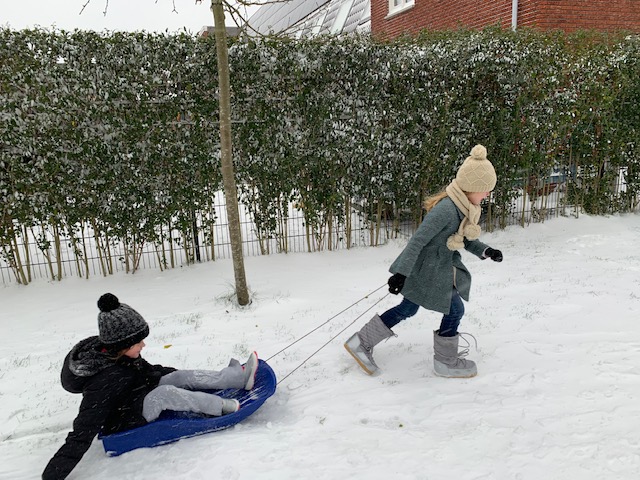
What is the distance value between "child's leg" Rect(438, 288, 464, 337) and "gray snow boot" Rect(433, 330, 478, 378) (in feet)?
0.13

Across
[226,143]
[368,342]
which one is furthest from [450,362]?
[226,143]

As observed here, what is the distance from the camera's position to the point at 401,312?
11.6 ft

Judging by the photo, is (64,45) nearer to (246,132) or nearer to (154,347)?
(246,132)

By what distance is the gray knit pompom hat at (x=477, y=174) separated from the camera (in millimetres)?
3207

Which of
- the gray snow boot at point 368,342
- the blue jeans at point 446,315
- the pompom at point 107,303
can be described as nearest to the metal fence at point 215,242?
the gray snow boot at point 368,342

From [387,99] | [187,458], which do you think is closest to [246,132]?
[387,99]

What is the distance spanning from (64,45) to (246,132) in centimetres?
228

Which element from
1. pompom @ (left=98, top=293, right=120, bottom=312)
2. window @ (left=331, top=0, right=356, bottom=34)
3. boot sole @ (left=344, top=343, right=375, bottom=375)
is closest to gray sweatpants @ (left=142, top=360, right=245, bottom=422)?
pompom @ (left=98, top=293, right=120, bottom=312)

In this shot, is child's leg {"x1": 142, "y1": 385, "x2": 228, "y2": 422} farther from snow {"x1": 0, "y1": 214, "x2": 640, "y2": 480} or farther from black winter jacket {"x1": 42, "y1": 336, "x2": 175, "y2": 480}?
snow {"x1": 0, "y1": 214, "x2": 640, "y2": 480}

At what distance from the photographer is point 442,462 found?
2592mm

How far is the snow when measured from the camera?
8.66 ft

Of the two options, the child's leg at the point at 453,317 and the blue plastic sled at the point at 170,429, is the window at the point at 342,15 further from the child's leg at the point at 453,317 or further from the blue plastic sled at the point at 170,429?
the blue plastic sled at the point at 170,429

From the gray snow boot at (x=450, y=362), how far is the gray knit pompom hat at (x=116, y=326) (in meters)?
2.13

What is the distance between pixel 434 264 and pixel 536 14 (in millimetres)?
Result: 9442
